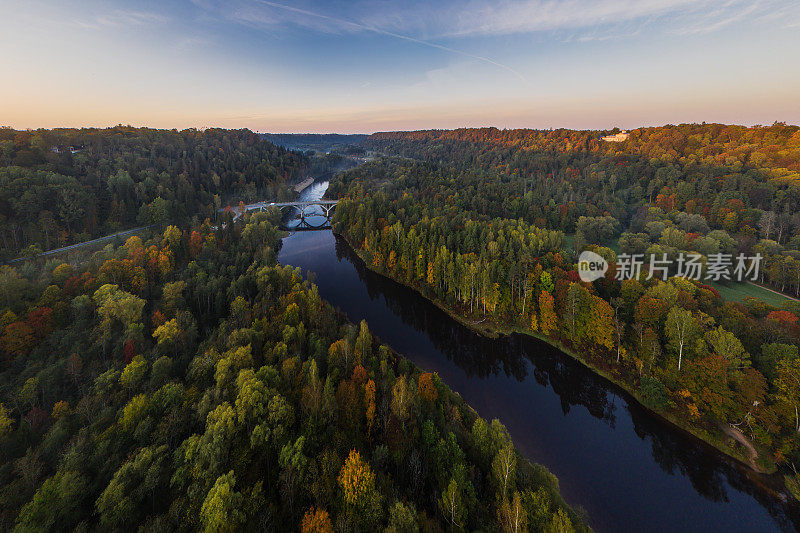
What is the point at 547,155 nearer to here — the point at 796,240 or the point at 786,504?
the point at 796,240

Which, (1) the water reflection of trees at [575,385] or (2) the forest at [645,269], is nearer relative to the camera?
(1) the water reflection of trees at [575,385]

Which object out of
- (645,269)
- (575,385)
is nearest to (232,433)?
(575,385)

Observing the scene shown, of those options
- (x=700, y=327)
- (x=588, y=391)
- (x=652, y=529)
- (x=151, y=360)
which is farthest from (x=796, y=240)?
(x=151, y=360)

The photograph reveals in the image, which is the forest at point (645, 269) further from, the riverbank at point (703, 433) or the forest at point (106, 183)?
the forest at point (106, 183)
